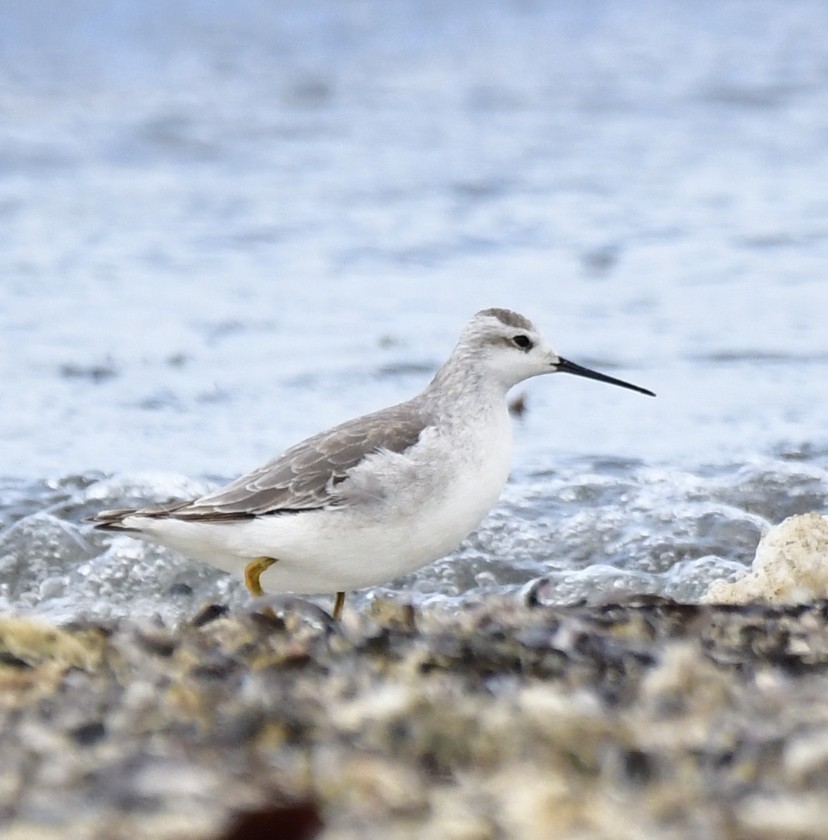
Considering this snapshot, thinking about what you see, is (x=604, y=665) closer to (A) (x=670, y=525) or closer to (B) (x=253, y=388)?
(A) (x=670, y=525)

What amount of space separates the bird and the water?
1.66 feet

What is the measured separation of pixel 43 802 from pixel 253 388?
574 centimetres

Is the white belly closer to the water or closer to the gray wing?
the gray wing

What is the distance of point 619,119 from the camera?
15.2 meters

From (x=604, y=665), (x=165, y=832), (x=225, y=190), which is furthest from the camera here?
(x=225, y=190)

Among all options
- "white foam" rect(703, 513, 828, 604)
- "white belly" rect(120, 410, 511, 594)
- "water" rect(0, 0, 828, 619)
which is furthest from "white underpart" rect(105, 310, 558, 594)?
"white foam" rect(703, 513, 828, 604)

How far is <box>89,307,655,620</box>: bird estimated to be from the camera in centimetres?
482

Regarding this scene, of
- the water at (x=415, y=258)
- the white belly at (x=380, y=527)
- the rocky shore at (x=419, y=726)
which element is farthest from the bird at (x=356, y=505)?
the rocky shore at (x=419, y=726)

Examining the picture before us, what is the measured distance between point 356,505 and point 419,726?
1.76 m

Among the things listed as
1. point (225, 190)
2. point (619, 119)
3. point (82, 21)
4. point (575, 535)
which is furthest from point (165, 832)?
point (82, 21)

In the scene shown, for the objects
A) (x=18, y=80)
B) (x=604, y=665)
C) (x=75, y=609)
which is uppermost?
(x=18, y=80)

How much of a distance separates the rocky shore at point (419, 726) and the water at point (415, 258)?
2.90 feet

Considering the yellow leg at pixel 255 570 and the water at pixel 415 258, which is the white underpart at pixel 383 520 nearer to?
the yellow leg at pixel 255 570

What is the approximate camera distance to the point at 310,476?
496cm
